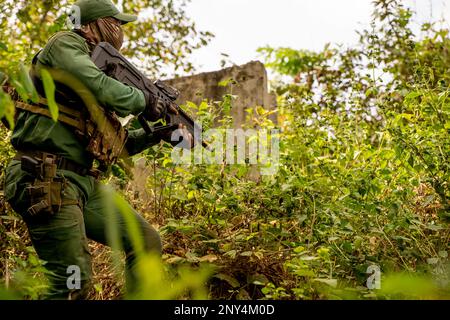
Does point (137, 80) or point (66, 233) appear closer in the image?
point (66, 233)

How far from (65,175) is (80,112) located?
1.11 ft

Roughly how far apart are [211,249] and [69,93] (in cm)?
164

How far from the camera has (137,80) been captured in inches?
141

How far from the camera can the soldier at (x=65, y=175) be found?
2986 millimetres

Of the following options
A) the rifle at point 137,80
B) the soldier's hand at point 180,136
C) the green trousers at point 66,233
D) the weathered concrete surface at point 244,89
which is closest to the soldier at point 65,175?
the green trousers at point 66,233

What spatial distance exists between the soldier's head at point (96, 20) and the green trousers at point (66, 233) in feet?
2.69

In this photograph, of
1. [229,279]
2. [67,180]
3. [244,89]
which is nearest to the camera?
[67,180]

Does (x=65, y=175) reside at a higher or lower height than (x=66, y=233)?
higher

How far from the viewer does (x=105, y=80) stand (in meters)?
3.15

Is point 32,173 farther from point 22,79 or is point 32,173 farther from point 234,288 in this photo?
point 234,288

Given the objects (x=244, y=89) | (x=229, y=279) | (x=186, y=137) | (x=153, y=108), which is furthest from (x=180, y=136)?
(x=244, y=89)

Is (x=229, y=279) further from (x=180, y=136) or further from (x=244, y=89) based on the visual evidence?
(x=244, y=89)

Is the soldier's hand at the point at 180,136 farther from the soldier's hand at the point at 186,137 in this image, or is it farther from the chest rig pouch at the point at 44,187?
the chest rig pouch at the point at 44,187

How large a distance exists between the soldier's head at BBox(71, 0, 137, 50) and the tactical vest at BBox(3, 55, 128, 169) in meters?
0.35
